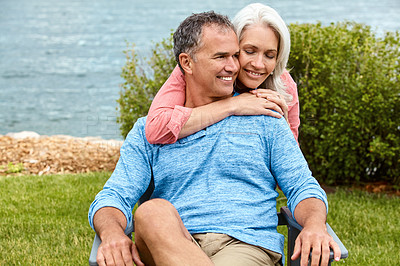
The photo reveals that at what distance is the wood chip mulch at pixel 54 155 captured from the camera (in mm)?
6582

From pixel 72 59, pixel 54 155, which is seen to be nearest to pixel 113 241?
pixel 54 155

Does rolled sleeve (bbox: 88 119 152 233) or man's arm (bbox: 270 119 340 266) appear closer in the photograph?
man's arm (bbox: 270 119 340 266)

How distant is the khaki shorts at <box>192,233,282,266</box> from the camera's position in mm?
2270

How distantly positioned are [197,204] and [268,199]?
34cm

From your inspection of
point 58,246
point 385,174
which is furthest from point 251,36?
point 385,174

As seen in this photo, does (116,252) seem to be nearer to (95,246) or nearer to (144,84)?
(95,246)

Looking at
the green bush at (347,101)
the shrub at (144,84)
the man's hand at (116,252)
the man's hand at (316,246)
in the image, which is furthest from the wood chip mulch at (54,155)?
the man's hand at (316,246)

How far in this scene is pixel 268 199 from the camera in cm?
255

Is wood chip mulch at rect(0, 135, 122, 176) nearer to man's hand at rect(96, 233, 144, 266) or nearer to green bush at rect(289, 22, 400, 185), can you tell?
green bush at rect(289, 22, 400, 185)

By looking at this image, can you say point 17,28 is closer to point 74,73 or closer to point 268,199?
point 74,73

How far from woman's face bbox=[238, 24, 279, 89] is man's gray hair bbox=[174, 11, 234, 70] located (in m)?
0.11

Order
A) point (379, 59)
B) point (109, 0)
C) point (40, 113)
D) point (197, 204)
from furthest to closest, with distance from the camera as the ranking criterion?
point (109, 0) < point (40, 113) < point (379, 59) < point (197, 204)

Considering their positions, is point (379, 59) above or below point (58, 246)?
above

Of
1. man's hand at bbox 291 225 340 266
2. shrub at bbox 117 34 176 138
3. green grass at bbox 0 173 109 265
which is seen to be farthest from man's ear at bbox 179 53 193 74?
shrub at bbox 117 34 176 138
